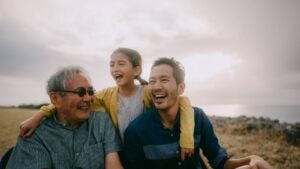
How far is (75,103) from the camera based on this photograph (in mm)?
3729

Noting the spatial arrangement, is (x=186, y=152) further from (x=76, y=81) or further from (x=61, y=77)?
(x=61, y=77)

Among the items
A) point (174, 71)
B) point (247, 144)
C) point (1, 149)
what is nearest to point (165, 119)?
point (174, 71)

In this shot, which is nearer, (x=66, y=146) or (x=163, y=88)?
(x=66, y=146)

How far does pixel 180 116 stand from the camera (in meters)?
4.04

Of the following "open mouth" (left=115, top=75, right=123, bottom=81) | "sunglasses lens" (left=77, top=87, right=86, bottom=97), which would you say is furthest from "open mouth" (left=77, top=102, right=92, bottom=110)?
"open mouth" (left=115, top=75, right=123, bottom=81)

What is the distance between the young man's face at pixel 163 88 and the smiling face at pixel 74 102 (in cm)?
84

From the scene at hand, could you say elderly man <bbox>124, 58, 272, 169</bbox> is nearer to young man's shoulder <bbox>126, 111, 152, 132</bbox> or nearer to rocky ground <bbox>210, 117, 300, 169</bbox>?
young man's shoulder <bbox>126, 111, 152, 132</bbox>

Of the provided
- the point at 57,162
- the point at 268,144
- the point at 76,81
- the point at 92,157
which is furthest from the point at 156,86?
the point at 268,144

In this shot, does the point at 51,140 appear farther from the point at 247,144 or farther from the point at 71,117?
the point at 247,144

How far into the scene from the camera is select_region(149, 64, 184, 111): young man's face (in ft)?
13.1

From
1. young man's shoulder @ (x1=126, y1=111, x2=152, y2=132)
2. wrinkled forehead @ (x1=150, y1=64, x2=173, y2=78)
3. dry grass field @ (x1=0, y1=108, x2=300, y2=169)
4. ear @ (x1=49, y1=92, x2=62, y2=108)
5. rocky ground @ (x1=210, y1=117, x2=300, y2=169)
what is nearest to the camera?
ear @ (x1=49, y1=92, x2=62, y2=108)

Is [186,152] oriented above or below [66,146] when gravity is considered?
below

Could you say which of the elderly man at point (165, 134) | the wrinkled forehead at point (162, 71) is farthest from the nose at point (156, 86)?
the wrinkled forehead at point (162, 71)

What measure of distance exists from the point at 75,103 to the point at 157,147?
1.15m
